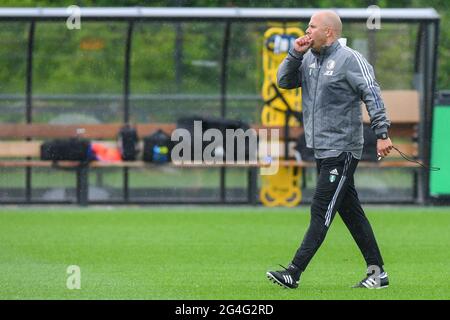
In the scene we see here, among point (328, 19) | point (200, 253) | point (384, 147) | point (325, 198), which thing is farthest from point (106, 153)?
point (384, 147)

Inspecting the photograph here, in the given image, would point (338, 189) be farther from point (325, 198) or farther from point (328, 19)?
point (328, 19)

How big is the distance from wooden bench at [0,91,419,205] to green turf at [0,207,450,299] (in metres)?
0.81

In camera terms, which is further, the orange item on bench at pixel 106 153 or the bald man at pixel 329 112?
the orange item on bench at pixel 106 153

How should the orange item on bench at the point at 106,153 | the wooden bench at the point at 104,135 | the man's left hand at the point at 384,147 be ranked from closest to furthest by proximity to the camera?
1. the man's left hand at the point at 384,147
2. the wooden bench at the point at 104,135
3. the orange item on bench at the point at 106,153

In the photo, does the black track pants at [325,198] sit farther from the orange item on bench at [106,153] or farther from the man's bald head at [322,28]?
the orange item on bench at [106,153]

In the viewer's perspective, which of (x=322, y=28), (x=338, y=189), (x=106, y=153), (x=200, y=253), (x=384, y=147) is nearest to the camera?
→ (x=384, y=147)

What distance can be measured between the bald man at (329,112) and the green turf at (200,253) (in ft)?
1.18

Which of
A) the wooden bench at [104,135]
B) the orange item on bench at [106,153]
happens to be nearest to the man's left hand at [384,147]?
the wooden bench at [104,135]

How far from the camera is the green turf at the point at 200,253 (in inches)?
380

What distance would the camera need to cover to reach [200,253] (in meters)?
12.7

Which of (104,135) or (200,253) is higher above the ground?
(104,135)

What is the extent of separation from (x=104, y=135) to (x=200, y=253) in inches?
291

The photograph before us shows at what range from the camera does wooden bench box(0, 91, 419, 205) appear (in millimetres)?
19484
